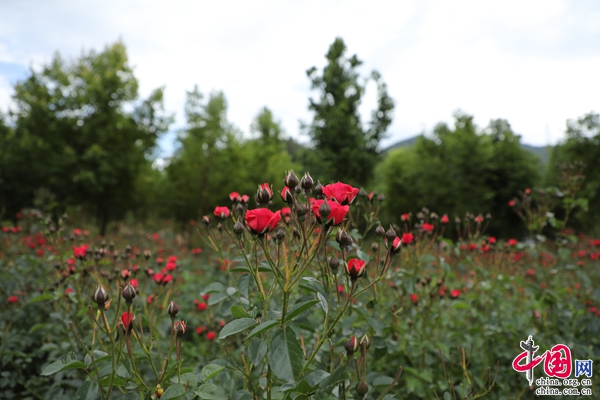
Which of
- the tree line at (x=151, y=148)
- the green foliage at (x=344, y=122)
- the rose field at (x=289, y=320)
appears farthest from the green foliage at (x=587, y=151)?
the rose field at (x=289, y=320)

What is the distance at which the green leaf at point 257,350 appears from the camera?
1049mm

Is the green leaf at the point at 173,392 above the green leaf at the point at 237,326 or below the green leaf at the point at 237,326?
below

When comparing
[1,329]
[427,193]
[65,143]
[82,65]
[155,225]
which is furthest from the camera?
[427,193]

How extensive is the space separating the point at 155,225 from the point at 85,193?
3.96 meters

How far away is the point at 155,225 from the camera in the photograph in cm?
1395

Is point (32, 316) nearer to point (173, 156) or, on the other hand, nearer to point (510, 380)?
point (510, 380)

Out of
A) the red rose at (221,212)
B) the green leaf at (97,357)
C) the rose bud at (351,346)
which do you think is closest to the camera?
the rose bud at (351,346)

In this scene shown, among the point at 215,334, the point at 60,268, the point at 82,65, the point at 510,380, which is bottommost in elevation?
the point at 510,380

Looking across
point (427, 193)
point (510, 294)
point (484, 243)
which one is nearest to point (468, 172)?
point (427, 193)

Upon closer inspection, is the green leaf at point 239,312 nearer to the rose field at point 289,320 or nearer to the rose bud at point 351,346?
the rose field at point 289,320
